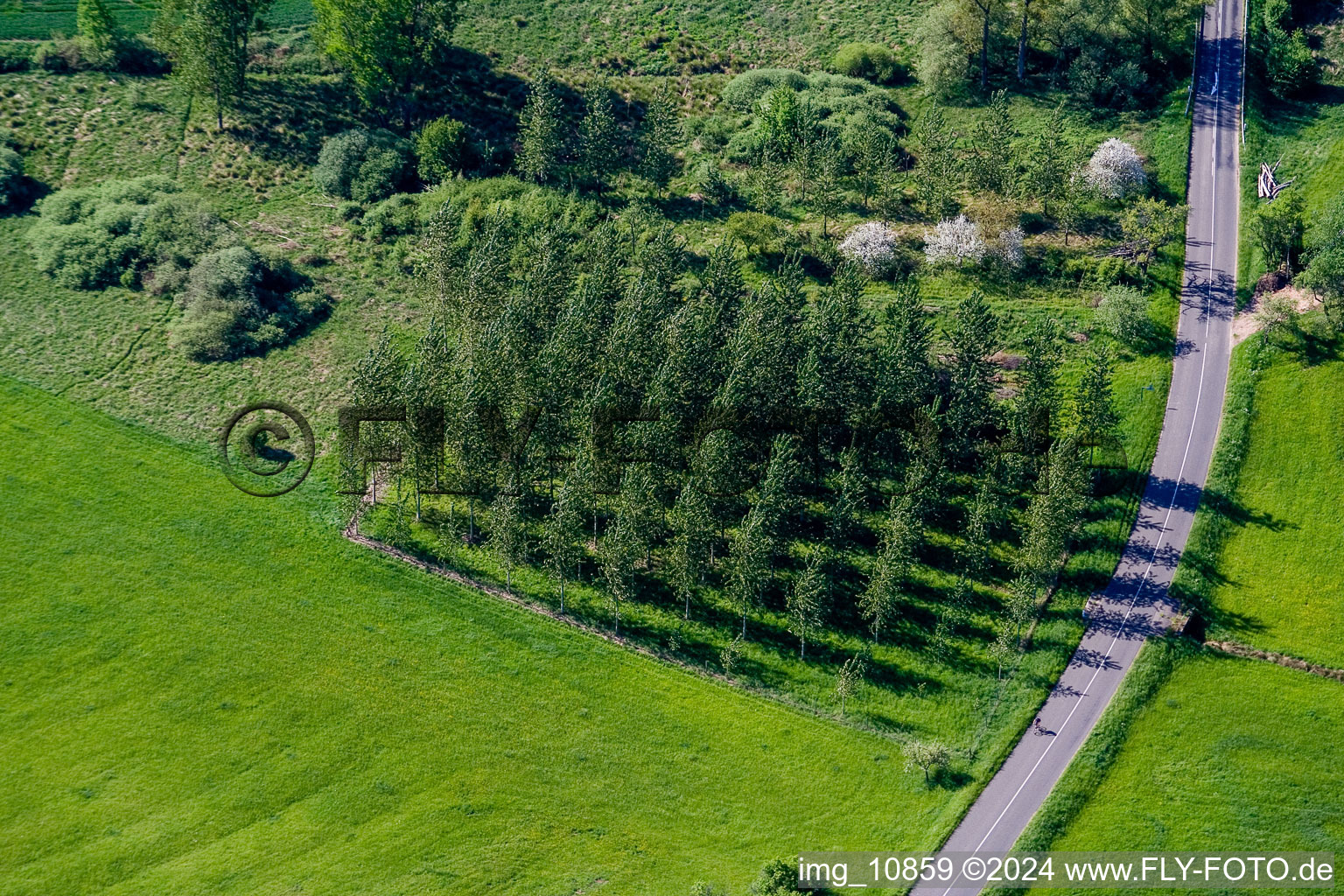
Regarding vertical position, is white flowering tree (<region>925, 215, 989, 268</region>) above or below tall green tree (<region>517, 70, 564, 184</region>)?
below

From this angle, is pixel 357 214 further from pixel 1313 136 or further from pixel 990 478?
pixel 1313 136

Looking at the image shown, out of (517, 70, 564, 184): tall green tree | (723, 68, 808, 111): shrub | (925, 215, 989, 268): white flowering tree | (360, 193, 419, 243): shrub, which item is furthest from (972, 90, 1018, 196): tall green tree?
(360, 193, 419, 243): shrub

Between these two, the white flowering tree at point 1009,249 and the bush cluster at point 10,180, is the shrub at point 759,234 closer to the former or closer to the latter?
the white flowering tree at point 1009,249

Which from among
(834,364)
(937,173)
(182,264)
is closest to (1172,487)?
(834,364)

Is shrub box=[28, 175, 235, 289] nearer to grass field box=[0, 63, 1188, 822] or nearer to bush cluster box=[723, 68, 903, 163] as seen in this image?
grass field box=[0, 63, 1188, 822]

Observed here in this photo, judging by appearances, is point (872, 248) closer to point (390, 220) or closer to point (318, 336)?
point (390, 220)

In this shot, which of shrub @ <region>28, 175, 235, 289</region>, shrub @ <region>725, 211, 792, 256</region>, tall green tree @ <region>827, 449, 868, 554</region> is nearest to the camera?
tall green tree @ <region>827, 449, 868, 554</region>

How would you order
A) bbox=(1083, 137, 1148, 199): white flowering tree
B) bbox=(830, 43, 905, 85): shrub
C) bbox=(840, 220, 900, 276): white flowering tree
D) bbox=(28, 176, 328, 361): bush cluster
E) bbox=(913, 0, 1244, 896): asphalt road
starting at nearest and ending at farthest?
1. bbox=(913, 0, 1244, 896): asphalt road
2. bbox=(28, 176, 328, 361): bush cluster
3. bbox=(840, 220, 900, 276): white flowering tree
4. bbox=(1083, 137, 1148, 199): white flowering tree
5. bbox=(830, 43, 905, 85): shrub
